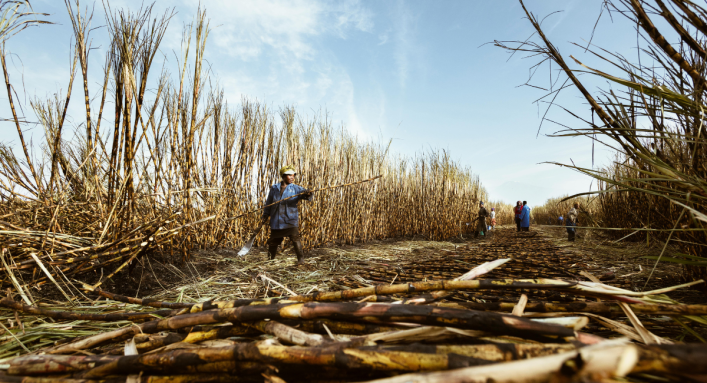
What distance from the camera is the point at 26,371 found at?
72 centimetres

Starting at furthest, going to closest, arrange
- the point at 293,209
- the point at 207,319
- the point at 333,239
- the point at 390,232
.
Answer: the point at 390,232, the point at 333,239, the point at 293,209, the point at 207,319

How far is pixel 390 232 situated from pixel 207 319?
7424 mm

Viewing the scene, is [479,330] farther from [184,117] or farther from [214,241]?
[214,241]

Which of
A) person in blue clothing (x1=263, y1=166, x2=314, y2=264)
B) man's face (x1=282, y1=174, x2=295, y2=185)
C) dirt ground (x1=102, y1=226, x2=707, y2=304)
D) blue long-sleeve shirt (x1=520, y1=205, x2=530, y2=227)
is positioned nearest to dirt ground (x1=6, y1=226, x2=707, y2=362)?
dirt ground (x1=102, y1=226, x2=707, y2=304)

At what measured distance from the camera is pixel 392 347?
0.60 m

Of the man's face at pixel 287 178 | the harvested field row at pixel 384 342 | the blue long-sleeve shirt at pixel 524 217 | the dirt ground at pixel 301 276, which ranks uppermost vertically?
the man's face at pixel 287 178

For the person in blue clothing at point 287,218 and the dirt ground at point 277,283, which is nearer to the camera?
the dirt ground at point 277,283

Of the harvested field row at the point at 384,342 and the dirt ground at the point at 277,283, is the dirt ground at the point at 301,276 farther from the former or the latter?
the harvested field row at the point at 384,342

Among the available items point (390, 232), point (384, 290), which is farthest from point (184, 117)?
point (390, 232)

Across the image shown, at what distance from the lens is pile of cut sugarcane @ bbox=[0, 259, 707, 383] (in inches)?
15.6

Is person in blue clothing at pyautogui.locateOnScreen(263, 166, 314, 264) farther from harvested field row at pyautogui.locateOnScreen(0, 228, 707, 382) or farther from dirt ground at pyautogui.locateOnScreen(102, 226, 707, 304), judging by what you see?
harvested field row at pyautogui.locateOnScreen(0, 228, 707, 382)

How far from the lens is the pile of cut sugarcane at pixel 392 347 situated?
0.40 meters

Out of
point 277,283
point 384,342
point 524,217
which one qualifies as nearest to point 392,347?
point 384,342

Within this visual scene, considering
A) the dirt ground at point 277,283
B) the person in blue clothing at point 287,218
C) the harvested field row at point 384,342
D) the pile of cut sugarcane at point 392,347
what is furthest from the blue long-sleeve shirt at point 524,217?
the pile of cut sugarcane at point 392,347
